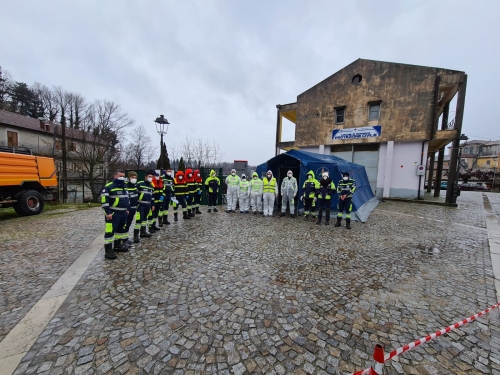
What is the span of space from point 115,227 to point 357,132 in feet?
56.1

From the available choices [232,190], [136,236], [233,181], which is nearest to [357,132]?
[233,181]

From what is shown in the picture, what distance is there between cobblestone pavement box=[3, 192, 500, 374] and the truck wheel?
705cm

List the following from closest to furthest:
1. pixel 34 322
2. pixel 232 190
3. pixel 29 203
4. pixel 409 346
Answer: pixel 409 346 < pixel 34 322 < pixel 29 203 < pixel 232 190

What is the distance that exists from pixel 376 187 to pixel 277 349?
16.8 meters

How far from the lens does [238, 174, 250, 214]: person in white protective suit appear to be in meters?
9.85

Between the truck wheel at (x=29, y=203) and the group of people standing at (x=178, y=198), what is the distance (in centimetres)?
476

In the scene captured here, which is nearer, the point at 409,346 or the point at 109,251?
the point at 409,346

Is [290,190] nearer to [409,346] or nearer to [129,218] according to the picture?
[129,218]

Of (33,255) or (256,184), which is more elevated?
(256,184)

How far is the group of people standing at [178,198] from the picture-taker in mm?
4734

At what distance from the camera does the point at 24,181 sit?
8.48 meters

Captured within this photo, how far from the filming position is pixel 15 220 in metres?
8.08

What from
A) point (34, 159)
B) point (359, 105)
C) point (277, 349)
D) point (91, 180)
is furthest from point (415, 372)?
point (91, 180)

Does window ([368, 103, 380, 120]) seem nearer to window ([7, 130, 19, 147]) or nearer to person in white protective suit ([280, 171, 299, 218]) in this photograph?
person in white protective suit ([280, 171, 299, 218])
